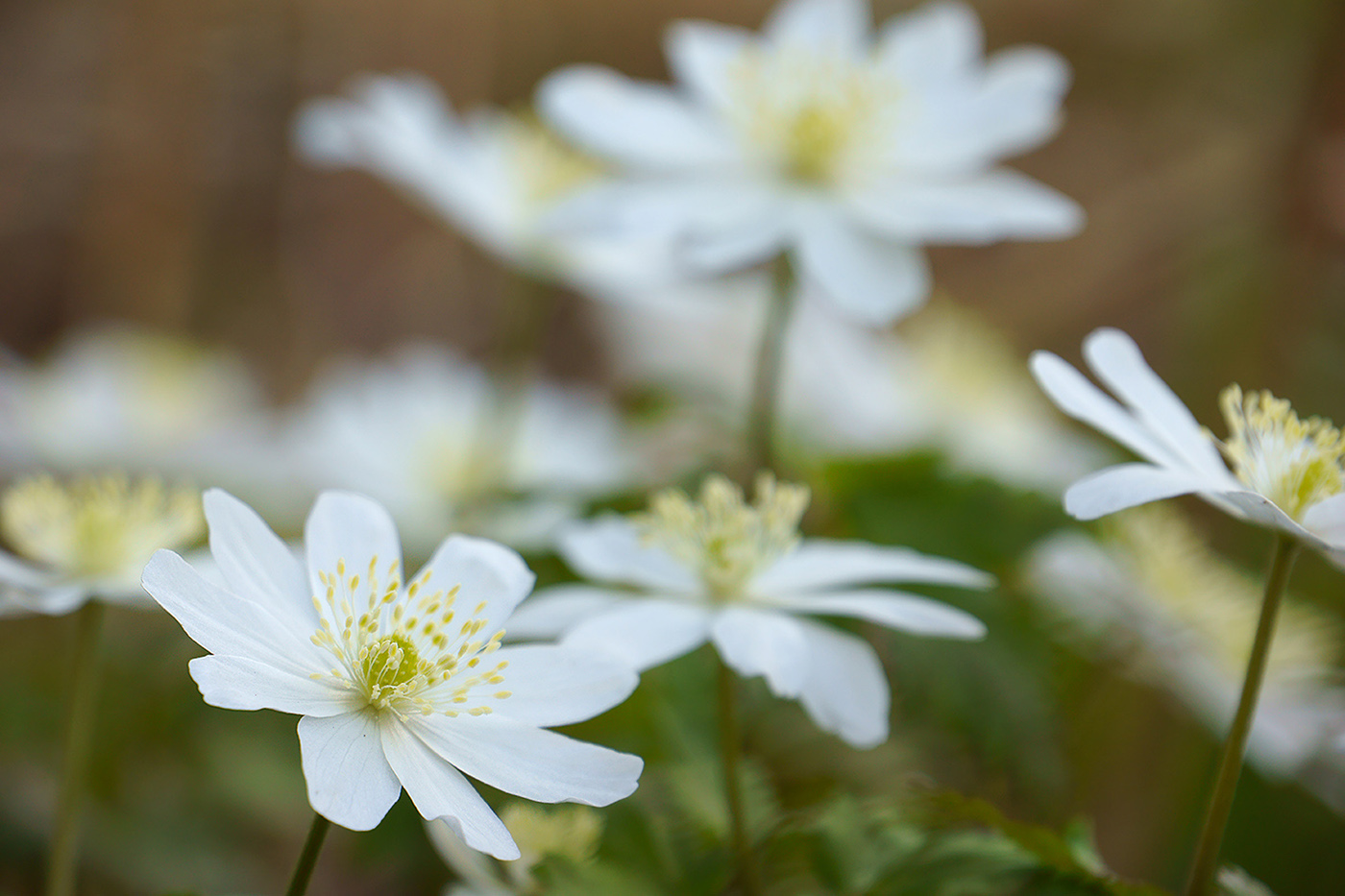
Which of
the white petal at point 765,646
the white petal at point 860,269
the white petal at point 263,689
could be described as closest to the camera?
the white petal at point 263,689

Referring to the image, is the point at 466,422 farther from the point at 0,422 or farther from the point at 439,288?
the point at 439,288

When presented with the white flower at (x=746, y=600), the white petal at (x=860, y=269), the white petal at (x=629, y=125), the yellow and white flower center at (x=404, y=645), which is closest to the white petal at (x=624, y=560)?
the white flower at (x=746, y=600)

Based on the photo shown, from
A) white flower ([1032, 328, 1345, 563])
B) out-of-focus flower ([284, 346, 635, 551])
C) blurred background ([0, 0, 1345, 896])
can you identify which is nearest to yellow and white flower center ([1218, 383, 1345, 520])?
white flower ([1032, 328, 1345, 563])

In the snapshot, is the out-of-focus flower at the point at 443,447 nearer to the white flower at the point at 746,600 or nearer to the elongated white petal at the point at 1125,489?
the white flower at the point at 746,600

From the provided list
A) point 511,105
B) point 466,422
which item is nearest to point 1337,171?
point 466,422

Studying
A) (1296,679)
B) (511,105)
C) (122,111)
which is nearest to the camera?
(1296,679)

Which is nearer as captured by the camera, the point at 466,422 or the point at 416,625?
the point at 416,625

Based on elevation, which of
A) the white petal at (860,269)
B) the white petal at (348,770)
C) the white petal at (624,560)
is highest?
the white petal at (860,269)
